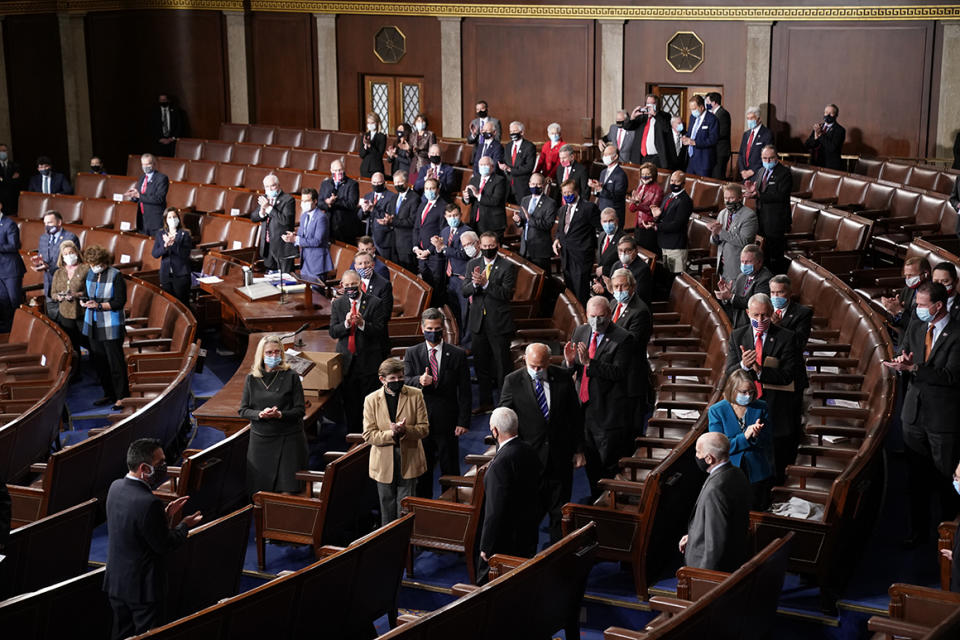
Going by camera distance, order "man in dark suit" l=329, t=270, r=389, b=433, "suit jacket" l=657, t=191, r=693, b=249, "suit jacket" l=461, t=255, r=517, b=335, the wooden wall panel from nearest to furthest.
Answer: "man in dark suit" l=329, t=270, r=389, b=433, "suit jacket" l=461, t=255, r=517, b=335, "suit jacket" l=657, t=191, r=693, b=249, the wooden wall panel

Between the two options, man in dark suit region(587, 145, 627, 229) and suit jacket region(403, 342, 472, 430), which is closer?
suit jacket region(403, 342, 472, 430)

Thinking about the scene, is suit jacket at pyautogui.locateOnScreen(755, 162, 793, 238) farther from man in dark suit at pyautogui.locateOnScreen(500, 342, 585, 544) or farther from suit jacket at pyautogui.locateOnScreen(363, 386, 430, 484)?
suit jacket at pyautogui.locateOnScreen(363, 386, 430, 484)

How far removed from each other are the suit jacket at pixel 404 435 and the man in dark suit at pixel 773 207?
497cm

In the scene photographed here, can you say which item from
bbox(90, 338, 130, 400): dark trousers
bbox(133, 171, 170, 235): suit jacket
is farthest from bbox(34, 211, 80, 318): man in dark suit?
bbox(133, 171, 170, 235): suit jacket

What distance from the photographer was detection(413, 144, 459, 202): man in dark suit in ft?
38.7

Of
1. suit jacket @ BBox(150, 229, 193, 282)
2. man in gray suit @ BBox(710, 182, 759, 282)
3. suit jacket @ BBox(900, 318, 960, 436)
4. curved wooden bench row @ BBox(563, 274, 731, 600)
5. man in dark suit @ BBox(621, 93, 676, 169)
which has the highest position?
man in dark suit @ BBox(621, 93, 676, 169)

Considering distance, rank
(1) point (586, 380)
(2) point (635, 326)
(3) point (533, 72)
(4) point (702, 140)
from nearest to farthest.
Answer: (1) point (586, 380) → (2) point (635, 326) → (4) point (702, 140) → (3) point (533, 72)

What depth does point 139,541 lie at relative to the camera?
5.08m

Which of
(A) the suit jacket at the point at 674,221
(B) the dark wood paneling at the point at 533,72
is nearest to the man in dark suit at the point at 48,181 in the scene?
(B) the dark wood paneling at the point at 533,72

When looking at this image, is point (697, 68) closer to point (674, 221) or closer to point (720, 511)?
point (674, 221)

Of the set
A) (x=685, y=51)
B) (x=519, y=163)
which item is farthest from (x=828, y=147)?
(x=519, y=163)

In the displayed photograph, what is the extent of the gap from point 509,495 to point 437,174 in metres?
7.06

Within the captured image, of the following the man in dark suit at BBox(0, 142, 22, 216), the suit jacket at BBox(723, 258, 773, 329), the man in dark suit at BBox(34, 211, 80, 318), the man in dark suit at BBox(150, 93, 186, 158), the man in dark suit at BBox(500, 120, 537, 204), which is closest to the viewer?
the suit jacket at BBox(723, 258, 773, 329)

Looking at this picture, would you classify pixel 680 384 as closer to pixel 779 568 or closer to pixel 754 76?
pixel 779 568
